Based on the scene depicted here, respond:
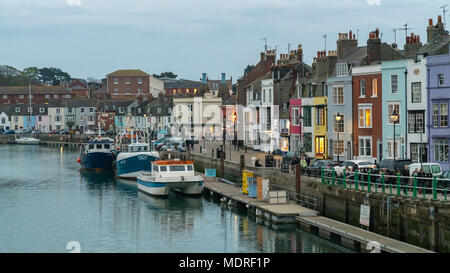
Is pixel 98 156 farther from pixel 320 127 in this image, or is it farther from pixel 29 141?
pixel 29 141

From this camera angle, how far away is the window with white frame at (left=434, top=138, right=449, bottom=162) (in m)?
52.0

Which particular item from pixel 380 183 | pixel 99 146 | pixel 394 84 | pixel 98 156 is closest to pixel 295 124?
pixel 394 84

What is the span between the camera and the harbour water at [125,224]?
1671 inches

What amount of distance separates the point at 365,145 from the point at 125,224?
2230 centimetres

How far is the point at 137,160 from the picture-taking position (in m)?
78.0

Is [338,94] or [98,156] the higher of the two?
[338,94]

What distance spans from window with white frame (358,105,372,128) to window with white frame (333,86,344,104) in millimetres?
3126

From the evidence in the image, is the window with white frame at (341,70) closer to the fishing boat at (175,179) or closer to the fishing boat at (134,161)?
the fishing boat at (175,179)

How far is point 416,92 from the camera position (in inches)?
2170

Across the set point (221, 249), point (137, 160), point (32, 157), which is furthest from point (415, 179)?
point (32, 157)

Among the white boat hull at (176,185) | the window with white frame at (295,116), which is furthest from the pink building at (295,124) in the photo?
the white boat hull at (176,185)

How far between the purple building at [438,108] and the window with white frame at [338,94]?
12.0 meters
